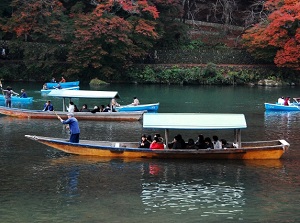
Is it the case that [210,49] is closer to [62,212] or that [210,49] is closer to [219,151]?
[219,151]

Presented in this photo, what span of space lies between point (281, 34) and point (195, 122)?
1699 inches

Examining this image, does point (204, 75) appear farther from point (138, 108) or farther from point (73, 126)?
point (73, 126)

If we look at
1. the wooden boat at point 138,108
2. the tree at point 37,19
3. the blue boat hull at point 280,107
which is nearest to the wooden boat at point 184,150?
the wooden boat at point 138,108

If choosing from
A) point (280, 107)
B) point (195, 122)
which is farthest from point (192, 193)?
point (280, 107)

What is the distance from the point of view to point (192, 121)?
28.6m

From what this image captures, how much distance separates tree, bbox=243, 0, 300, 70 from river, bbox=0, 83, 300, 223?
34071 mm

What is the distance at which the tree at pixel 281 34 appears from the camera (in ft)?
222

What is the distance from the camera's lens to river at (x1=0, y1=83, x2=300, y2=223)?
20.1m

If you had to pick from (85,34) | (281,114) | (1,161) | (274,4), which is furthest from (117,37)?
(1,161)

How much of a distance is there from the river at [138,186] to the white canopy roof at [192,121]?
1.68 meters

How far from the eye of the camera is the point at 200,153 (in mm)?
27562

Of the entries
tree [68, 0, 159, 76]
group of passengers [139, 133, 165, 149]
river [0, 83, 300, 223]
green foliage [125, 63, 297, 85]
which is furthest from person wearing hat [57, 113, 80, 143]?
green foliage [125, 63, 297, 85]

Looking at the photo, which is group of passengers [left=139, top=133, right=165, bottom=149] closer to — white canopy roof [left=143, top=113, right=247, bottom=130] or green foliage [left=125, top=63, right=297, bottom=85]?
white canopy roof [left=143, top=113, right=247, bottom=130]

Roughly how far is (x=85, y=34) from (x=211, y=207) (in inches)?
1939
